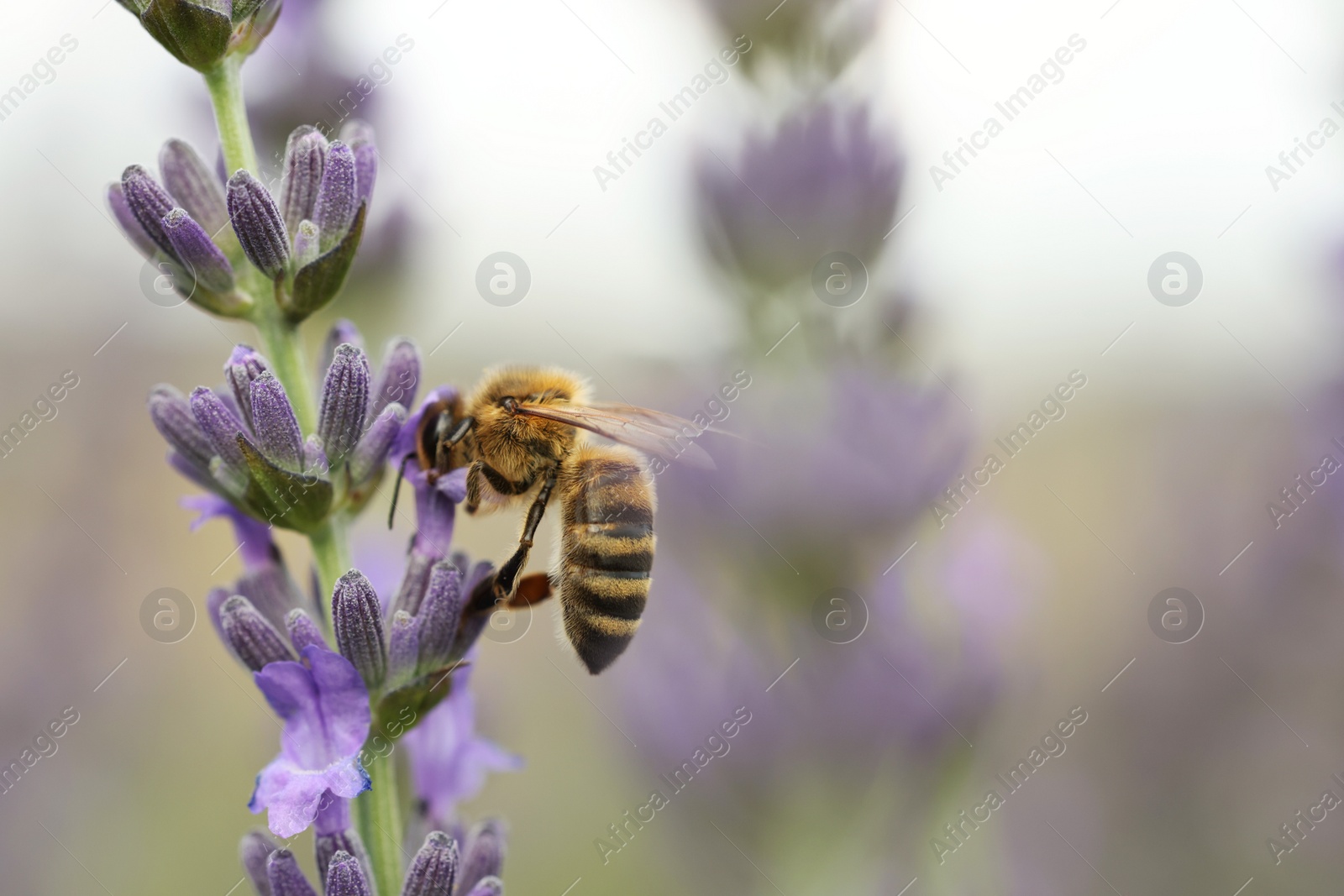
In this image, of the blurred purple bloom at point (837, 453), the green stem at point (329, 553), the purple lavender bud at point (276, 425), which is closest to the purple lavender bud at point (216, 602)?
the green stem at point (329, 553)

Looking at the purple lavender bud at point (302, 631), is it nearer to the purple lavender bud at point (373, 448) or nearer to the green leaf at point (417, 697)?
the green leaf at point (417, 697)

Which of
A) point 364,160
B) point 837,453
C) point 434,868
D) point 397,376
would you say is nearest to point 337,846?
point 434,868

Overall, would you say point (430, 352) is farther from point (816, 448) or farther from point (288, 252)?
point (288, 252)

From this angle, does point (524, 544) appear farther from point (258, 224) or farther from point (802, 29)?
point (802, 29)

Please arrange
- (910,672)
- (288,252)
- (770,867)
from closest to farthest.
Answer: (288,252) → (770,867) → (910,672)

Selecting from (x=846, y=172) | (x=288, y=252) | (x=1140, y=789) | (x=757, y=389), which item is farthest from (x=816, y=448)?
(x=1140, y=789)

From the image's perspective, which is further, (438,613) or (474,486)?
(474,486)

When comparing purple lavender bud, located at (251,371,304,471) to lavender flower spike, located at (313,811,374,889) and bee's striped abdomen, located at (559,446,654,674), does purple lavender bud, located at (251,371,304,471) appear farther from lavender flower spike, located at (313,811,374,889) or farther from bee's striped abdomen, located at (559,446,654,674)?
bee's striped abdomen, located at (559,446,654,674)
